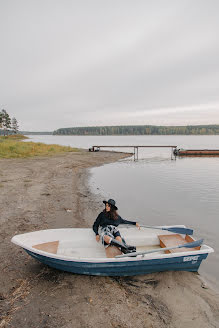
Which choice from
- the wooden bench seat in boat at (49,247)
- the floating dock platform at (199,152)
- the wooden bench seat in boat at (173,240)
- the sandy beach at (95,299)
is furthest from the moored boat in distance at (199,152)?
the wooden bench seat in boat at (49,247)

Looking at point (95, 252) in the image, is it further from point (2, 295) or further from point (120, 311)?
point (2, 295)

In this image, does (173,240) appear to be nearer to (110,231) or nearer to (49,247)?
(110,231)

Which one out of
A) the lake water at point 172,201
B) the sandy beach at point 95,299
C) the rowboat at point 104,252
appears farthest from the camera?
the lake water at point 172,201

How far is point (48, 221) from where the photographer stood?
9305 millimetres

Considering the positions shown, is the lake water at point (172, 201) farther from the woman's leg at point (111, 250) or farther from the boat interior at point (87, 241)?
the woman's leg at point (111, 250)

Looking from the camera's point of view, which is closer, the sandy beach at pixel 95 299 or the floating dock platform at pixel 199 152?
the sandy beach at pixel 95 299

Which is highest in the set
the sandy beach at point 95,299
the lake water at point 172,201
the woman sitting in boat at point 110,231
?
the woman sitting in boat at point 110,231

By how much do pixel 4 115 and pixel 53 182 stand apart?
332ft

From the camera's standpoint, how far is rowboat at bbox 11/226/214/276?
199 inches

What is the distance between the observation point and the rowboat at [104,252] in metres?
5.06

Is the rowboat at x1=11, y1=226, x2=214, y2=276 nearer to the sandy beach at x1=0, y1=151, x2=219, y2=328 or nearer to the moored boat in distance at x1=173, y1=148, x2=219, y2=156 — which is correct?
the sandy beach at x1=0, y1=151, x2=219, y2=328

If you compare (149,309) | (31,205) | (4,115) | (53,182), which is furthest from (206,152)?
(4,115)

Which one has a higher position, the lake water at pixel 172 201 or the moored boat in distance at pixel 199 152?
the moored boat in distance at pixel 199 152

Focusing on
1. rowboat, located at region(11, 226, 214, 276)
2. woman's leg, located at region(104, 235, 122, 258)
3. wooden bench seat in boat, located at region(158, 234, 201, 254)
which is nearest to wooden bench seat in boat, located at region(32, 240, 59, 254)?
rowboat, located at region(11, 226, 214, 276)
